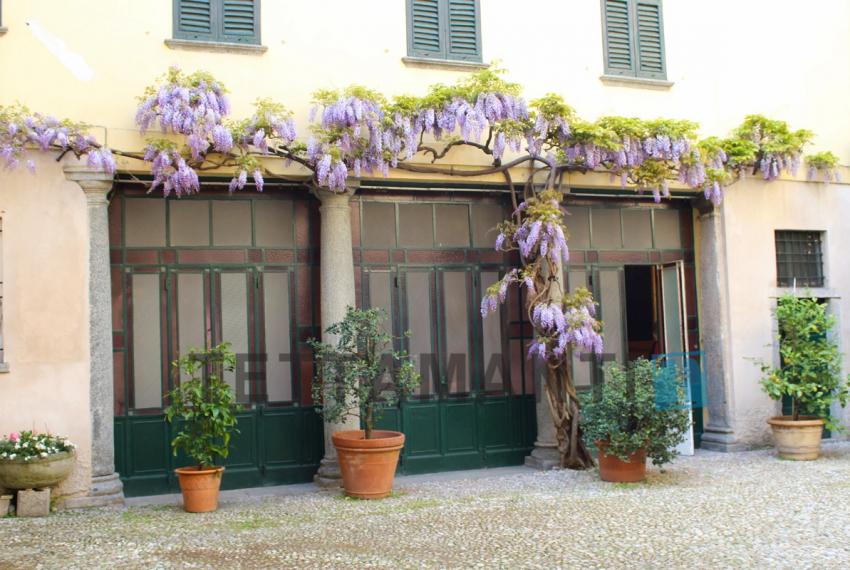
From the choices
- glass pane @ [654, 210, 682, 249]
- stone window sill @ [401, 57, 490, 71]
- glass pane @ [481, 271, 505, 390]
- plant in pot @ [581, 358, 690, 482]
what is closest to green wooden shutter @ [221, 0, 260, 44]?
stone window sill @ [401, 57, 490, 71]

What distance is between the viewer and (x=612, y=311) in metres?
9.81

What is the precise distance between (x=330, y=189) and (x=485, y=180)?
1.84 meters

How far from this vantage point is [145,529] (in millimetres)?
6539

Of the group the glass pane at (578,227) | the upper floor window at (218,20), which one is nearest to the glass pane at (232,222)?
the upper floor window at (218,20)

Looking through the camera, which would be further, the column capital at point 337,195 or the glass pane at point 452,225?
the glass pane at point 452,225

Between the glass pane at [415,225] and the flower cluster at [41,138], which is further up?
the flower cluster at [41,138]

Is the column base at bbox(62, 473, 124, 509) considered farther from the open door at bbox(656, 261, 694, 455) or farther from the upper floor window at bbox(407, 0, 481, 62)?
the open door at bbox(656, 261, 694, 455)

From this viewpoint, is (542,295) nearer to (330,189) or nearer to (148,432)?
(330,189)

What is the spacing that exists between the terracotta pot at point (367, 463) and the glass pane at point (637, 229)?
13.1 feet

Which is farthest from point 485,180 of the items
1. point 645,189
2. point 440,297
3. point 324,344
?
point 324,344

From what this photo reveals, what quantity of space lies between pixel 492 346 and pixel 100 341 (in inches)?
158

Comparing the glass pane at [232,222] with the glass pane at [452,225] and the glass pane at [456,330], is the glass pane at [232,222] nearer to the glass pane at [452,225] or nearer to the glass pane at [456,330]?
the glass pane at [452,225]

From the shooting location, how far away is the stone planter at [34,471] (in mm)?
6883

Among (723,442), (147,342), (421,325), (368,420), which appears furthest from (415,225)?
(723,442)
